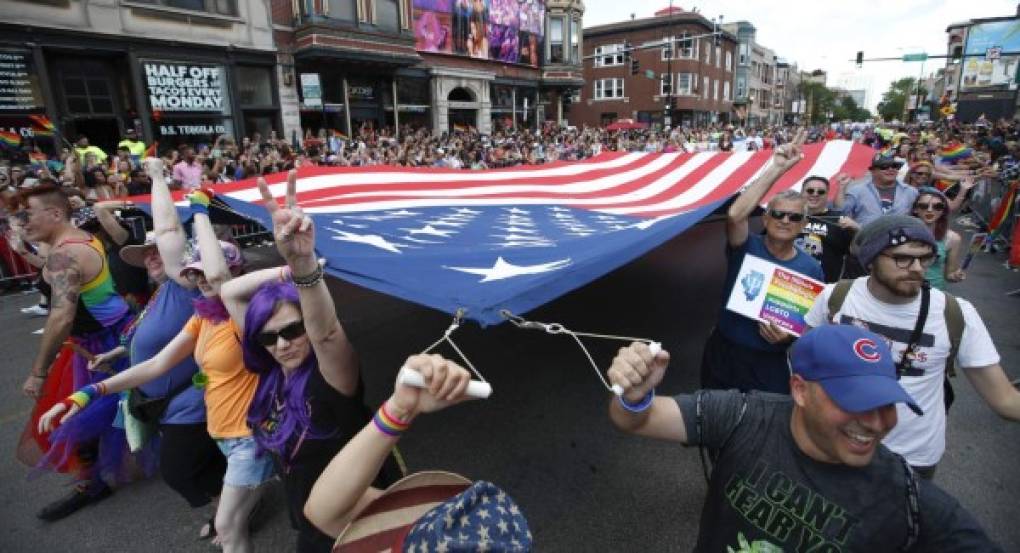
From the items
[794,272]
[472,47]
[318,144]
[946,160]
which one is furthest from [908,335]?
[472,47]

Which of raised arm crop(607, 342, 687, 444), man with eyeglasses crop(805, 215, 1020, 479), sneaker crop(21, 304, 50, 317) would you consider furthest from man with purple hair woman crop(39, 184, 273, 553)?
sneaker crop(21, 304, 50, 317)

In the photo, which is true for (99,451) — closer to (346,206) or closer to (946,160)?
(346,206)

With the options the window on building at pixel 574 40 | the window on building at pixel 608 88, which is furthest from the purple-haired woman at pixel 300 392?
the window on building at pixel 608 88

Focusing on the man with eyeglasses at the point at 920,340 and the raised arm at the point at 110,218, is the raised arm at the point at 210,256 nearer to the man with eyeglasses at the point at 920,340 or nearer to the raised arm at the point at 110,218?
the raised arm at the point at 110,218

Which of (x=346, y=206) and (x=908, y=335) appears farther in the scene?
(x=346, y=206)

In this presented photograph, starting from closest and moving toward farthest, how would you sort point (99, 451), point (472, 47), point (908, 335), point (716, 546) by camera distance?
point (716, 546) → point (908, 335) → point (99, 451) → point (472, 47)

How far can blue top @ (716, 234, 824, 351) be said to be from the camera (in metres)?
2.71

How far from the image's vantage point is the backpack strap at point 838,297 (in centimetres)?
228

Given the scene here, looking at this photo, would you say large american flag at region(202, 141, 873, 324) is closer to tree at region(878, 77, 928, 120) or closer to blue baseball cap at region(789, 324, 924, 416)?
blue baseball cap at region(789, 324, 924, 416)

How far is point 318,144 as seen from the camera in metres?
16.4

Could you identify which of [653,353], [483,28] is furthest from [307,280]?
[483,28]

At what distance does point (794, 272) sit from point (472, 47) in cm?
2608

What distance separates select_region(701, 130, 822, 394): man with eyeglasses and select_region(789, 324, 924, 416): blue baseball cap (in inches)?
47.6

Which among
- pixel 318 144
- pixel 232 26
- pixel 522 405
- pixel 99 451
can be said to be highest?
pixel 232 26
